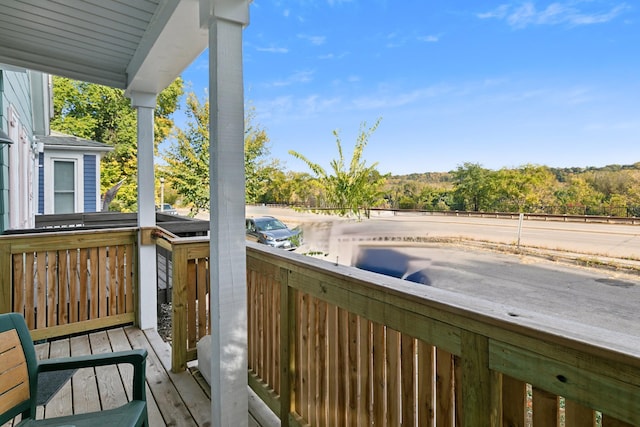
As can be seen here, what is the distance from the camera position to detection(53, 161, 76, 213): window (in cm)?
801

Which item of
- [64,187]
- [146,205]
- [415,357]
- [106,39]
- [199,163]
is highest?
[199,163]

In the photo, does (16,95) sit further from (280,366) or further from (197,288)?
(280,366)

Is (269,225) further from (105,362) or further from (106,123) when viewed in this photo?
(106,123)

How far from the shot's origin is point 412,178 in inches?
196

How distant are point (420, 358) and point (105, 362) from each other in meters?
1.24

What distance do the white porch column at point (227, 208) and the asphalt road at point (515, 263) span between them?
1.79 feet

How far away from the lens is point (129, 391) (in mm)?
2279

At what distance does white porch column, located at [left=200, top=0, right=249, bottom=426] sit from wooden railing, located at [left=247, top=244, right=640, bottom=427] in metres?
0.23

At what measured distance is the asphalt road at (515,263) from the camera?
1.60 meters

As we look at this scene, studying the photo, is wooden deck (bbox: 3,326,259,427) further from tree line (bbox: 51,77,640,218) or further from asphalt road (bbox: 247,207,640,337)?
tree line (bbox: 51,77,640,218)

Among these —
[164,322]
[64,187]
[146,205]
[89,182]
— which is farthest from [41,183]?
[146,205]

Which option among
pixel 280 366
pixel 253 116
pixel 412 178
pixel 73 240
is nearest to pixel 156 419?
pixel 280 366

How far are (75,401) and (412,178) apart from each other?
4.30 meters

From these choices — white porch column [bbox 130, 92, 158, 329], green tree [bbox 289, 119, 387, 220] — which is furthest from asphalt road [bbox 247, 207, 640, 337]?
white porch column [bbox 130, 92, 158, 329]
